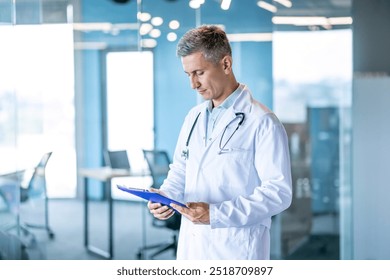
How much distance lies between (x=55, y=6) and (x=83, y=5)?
0.63ft

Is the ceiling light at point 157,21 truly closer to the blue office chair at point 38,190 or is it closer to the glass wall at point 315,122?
the glass wall at point 315,122

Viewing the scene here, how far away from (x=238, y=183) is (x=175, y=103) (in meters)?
2.07

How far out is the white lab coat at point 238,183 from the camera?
6.41 feet

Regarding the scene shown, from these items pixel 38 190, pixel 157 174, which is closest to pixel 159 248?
pixel 157 174

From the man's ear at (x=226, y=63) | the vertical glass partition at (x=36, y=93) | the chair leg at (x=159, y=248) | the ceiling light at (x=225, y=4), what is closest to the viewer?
the man's ear at (x=226, y=63)

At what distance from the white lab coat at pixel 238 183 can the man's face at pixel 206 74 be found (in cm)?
8

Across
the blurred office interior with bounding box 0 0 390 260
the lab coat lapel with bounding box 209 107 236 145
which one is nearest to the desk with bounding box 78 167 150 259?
the blurred office interior with bounding box 0 0 390 260

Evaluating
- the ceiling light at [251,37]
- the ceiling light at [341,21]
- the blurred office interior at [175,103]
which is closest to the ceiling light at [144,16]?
the blurred office interior at [175,103]

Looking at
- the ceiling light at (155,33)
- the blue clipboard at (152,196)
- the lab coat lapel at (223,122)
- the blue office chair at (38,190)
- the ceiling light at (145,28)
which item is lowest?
the blue office chair at (38,190)

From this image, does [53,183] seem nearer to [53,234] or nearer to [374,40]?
[53,234]

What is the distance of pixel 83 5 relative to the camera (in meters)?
3.92

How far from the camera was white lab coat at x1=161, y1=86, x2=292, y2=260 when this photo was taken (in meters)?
1.96

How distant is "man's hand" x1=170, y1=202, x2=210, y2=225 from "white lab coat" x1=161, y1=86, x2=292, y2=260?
0.02 m

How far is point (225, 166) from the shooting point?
6.77ft
